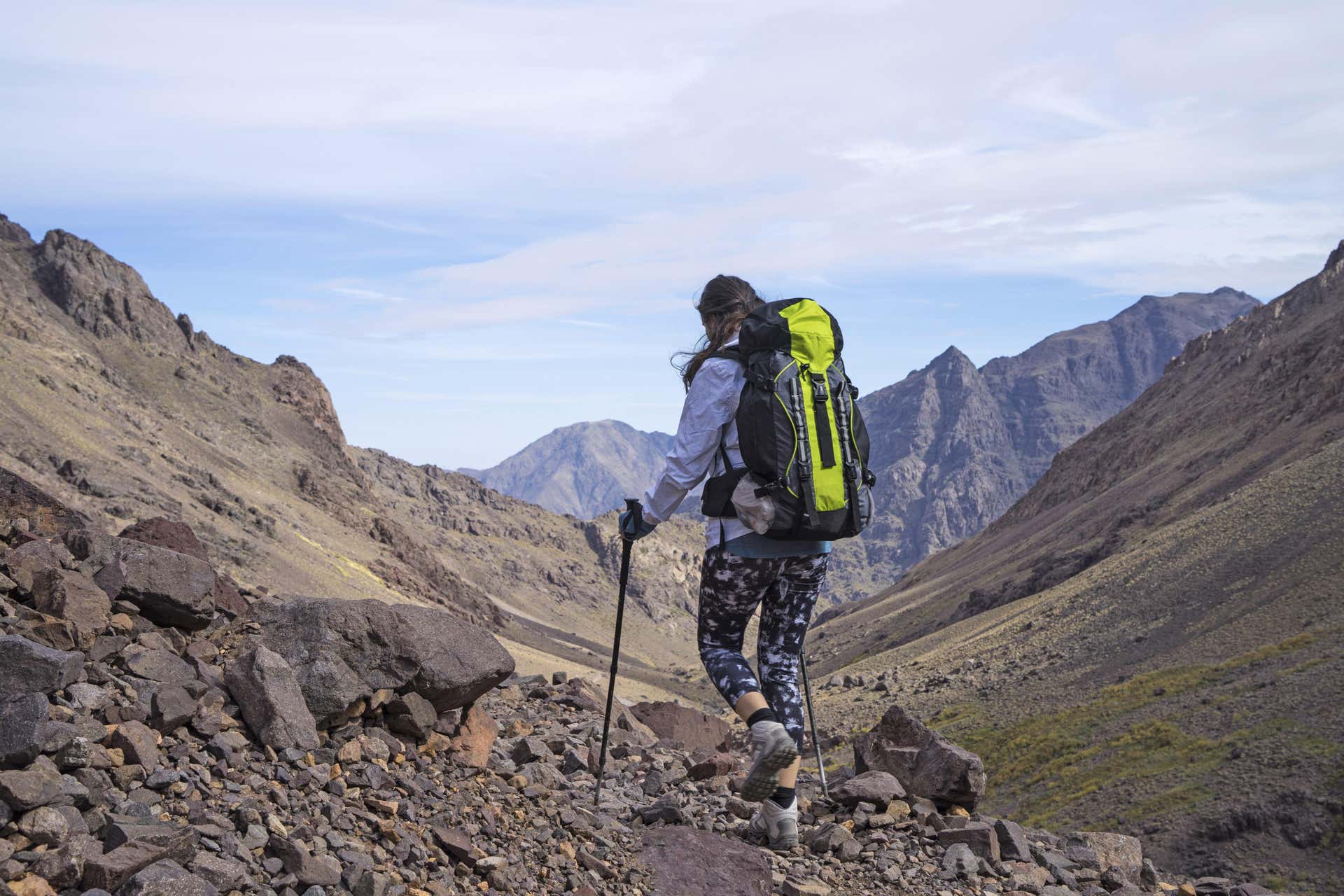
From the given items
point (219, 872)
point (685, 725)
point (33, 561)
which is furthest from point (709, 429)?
point (685, 725)

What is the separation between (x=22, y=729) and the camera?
491 cm

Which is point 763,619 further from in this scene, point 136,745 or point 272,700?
point 136,745

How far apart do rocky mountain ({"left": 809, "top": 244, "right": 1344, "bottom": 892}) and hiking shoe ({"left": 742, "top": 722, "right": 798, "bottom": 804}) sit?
18049 millimetres

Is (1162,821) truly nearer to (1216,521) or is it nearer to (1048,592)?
(1216,521)

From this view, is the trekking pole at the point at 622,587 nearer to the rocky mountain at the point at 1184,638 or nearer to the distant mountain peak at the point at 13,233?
the rocky mountain at the point at 1184,638

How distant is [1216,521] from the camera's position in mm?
58938

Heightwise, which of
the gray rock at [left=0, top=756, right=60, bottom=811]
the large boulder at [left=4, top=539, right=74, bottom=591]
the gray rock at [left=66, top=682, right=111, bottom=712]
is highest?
the large boulder at [left=4, top=539, right=74, bottom=591]

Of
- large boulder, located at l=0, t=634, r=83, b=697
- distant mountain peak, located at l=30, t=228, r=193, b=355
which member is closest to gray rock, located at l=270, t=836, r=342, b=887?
large boulder, located at l=0, t=634, r=83, b=697

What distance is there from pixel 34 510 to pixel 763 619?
6.12 metres

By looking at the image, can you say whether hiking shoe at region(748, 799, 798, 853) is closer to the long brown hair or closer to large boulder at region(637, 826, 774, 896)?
large boulder at region(637, 826, 774, 896)

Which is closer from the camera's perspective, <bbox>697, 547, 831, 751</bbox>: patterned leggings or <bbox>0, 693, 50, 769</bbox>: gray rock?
<bbox>0, 693, 50, 769</bbox>: gray rock

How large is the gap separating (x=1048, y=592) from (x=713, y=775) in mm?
67000

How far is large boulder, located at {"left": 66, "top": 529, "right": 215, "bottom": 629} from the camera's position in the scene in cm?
727

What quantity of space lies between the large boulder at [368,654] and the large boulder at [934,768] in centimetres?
350
